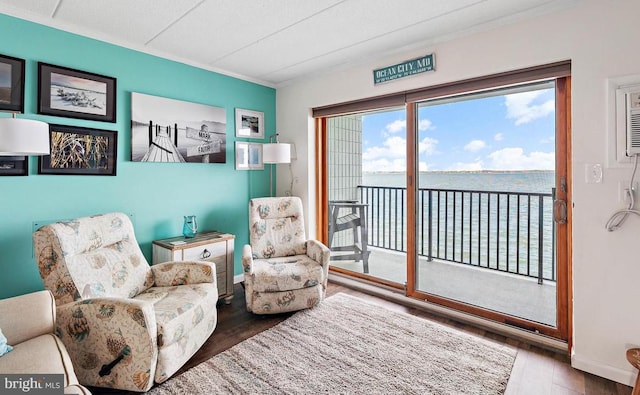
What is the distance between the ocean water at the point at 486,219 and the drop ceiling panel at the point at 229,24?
189cm

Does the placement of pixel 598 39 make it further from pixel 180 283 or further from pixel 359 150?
pixel 180 283

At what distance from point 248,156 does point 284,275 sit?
1.63 metres

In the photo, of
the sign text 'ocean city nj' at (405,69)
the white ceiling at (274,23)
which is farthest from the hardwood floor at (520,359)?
the white ceiling at (274,23)

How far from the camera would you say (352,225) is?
3838 millimetres

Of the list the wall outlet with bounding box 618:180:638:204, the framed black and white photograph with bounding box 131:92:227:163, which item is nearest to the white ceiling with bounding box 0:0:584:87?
the framed black and white photograph with bounding box 131:92:227:163

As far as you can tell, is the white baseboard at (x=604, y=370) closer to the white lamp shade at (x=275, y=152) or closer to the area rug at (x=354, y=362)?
the area rug at (x=354, y=362)

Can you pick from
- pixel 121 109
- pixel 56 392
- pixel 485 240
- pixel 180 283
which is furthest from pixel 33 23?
pixel 485 240

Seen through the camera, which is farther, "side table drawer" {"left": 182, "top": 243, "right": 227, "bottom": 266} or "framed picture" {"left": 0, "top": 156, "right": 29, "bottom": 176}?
"side table drawer" {"left": 182, "top": 243, "right": 227, "bottom": 266}

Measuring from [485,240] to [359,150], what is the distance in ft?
5.75

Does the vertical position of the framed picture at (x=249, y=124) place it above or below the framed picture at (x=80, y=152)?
above

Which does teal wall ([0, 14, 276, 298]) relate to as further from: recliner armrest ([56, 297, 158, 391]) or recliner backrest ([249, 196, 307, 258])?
recliner armrest ([56, 297, 158, 391])

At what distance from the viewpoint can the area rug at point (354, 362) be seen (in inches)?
71.9

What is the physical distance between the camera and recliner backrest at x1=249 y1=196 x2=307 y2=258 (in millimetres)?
3174

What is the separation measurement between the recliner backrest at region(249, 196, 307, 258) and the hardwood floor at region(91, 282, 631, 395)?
619mm
